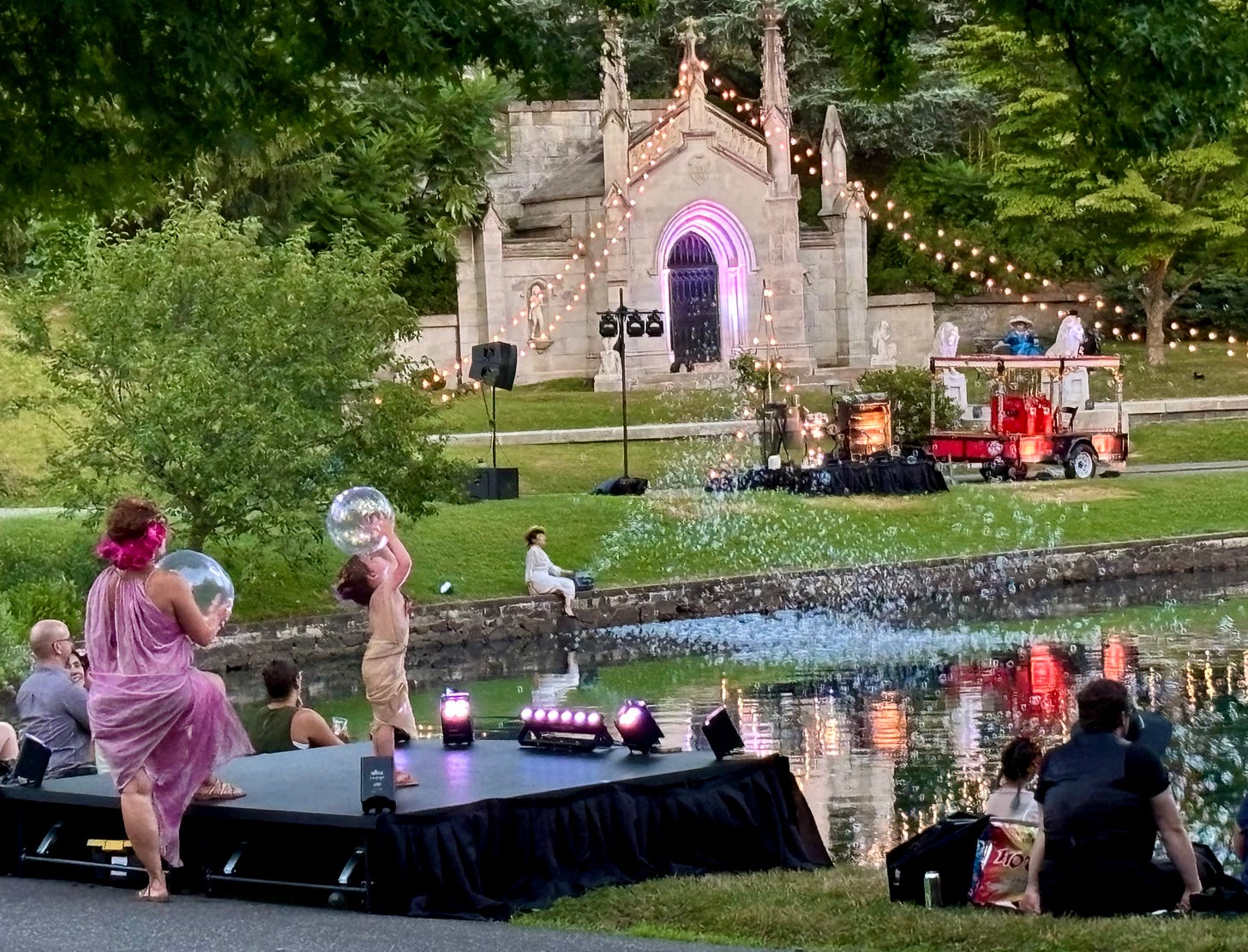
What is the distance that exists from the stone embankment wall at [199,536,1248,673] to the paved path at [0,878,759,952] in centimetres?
1575

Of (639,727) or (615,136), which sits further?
(615,136)

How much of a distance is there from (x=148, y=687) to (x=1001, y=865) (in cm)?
421

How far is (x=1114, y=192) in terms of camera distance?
50.1m

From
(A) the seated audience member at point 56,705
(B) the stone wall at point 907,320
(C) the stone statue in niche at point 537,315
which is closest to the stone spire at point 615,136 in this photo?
(C) the stone statue in niche at point 537,315

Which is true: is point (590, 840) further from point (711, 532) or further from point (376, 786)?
point (711, 532)

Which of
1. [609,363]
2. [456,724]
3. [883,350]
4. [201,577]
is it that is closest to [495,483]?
[609,363]

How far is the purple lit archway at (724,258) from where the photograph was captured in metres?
51.9

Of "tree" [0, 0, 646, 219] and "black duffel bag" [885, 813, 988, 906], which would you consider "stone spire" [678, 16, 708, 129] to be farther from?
"black duffel bag" [885, 813, 988, 906]

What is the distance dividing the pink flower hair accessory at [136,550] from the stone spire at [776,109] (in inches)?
1690

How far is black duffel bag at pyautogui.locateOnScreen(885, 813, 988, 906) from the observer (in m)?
10.0

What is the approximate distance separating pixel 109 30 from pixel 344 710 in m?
11.7

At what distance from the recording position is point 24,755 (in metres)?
11.6

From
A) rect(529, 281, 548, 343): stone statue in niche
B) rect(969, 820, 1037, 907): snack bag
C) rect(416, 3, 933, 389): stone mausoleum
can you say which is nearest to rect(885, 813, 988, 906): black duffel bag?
rect(969, 820, 1037, 907): snack bag

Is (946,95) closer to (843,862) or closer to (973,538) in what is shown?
(973,538)
